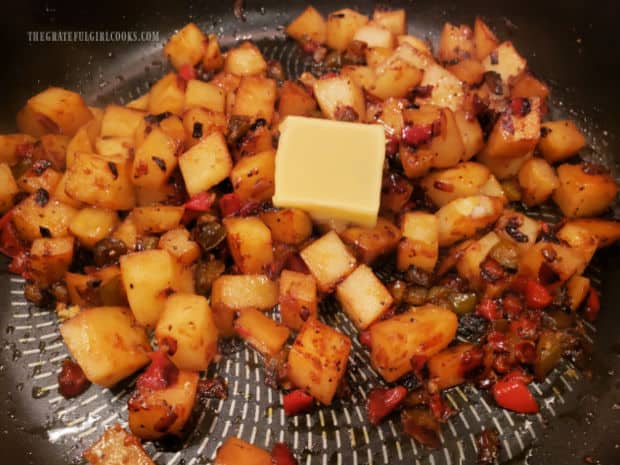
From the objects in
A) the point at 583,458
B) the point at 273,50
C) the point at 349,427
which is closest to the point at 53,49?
the point at 273,50

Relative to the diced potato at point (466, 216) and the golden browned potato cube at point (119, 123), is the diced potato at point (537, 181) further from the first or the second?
the golden browned potato cube at point (119, 123)

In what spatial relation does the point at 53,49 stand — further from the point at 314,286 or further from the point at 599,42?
the point at 599,42

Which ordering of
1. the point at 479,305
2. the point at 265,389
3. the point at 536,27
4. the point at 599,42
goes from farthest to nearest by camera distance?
the point at 536,27
the point at 599,42
the point at 479,305
the point at 265,389

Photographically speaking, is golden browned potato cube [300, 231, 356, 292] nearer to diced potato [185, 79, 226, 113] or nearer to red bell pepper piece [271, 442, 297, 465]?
red bell pepper piece [271, 442, 297, 465]

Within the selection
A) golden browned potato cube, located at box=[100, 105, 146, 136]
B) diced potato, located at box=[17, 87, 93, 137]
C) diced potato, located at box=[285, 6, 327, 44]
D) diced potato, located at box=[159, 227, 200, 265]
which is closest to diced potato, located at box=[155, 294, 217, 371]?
diced potato, located at box=[159, 227, 200, 265]

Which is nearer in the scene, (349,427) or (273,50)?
(349,427)

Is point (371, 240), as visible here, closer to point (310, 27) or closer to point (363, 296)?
point (363, 296)

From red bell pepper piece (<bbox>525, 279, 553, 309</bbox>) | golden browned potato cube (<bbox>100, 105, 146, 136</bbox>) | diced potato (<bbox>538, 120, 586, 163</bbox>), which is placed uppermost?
diced potato (<bbox>538, 120, 586, 163</bbox>)
